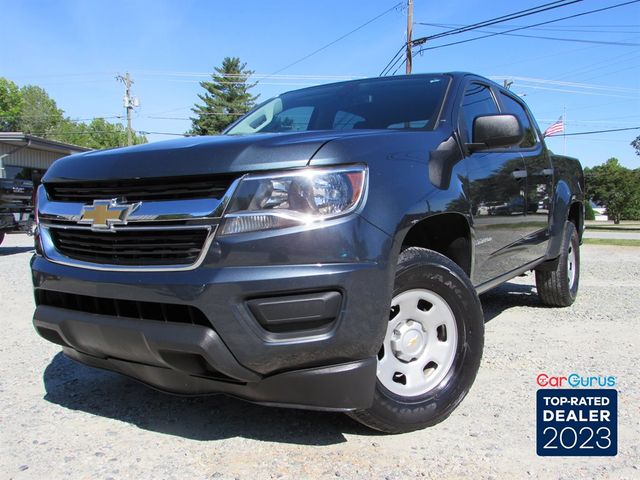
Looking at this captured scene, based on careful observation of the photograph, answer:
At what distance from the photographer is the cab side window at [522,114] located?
431 centimetres

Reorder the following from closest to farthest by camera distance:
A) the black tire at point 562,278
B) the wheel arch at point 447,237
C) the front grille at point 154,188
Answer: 1. the front grille at point 154,188
2. the wheel arch at point 447,237
3. the black tire at point 562,278

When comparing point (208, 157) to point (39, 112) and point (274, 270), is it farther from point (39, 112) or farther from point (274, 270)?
point (39, 112)

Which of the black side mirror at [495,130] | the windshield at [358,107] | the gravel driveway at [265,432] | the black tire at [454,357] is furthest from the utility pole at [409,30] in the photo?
the black tire at [454,357]

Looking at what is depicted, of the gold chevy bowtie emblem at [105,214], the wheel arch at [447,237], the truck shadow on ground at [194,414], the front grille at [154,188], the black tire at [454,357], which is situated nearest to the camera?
the front grille at [154,188]

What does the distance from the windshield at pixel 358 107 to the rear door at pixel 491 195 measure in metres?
0.23

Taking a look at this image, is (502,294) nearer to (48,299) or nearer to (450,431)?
(450,431)

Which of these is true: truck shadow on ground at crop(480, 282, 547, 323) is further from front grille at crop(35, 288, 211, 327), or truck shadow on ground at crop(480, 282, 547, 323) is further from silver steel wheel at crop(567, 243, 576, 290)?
front grille at crop(35, 288, 211, 327)

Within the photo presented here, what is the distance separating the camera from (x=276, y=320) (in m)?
2.06

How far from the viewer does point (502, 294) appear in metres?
6.48

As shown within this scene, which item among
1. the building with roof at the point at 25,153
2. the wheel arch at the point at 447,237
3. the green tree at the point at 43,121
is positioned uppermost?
the green tree at the point at 43,121

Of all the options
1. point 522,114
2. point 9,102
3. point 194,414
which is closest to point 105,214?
point 194,414

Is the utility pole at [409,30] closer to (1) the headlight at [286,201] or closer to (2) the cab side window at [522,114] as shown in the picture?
(2) the cab side window at [522,114]

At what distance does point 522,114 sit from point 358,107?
219cm

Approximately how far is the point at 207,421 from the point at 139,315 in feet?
2.62
